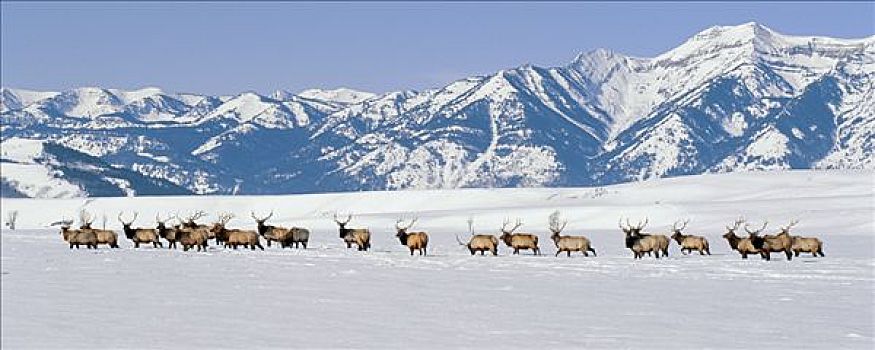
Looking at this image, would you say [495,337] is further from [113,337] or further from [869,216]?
[869,216]

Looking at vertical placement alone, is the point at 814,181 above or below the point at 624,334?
above

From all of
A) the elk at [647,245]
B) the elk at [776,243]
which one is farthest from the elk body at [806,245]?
the elk at [647,245]

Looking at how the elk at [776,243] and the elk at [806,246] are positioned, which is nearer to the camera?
the elk at [776,243]

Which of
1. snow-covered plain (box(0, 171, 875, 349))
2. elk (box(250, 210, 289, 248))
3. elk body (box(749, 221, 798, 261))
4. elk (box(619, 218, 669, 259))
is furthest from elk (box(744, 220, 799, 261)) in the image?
elk (box(250, 210, 289, 248))

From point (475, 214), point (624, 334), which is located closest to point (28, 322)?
point (624, 334)

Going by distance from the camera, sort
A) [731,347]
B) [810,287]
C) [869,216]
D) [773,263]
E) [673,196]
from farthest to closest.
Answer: [673,196], [869,216], [773,263], [810,287], [731,347]

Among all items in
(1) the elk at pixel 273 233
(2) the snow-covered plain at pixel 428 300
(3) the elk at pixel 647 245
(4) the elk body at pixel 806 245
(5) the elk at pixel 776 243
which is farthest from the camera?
(1) the elk at pixel 273 233

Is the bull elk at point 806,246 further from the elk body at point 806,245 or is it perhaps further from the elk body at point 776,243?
the elk body at point 776,243

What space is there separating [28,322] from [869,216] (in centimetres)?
7290

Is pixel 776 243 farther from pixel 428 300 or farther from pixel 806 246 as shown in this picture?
pixel 428 300

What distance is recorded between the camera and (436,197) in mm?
139250

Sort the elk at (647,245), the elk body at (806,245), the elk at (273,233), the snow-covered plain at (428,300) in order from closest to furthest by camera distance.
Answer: the snow-covered plain at (428,300) → the elk at (647,245) → the elk body at (806,245) → the elk at (273,233)

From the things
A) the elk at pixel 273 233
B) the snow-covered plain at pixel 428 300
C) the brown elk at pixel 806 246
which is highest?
the elk at pixel 273 233

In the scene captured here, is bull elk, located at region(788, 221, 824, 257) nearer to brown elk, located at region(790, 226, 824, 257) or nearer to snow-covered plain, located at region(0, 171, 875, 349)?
brown elk, located at region(790, 226, 824, 257)
